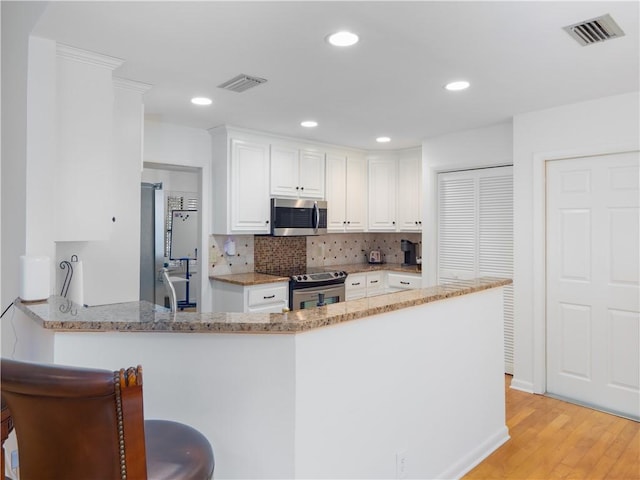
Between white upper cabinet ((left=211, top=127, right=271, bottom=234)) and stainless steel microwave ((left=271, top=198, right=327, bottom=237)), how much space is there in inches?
4.1

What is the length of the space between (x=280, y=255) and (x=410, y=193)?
1.74 meters

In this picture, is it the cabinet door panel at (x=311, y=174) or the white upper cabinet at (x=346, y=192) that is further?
the white upper cabinet at (x=346, y=192)

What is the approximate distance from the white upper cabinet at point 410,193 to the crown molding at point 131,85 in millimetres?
3194

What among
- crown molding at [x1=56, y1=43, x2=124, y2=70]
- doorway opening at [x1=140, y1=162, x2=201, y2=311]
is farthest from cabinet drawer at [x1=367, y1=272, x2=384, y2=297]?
crown molding at [x1=56, y1=43, x2=124, y2=70]

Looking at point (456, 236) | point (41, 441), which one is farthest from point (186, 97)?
point (456, 236)

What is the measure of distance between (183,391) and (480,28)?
2075 mm

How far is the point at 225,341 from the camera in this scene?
1.49 metres

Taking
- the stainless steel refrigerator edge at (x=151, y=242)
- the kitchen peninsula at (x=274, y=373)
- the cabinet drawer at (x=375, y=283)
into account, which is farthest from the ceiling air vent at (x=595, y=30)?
the stainless steel refrigerator edge at (x=151, y=242)

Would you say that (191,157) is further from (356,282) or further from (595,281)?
(595,281)

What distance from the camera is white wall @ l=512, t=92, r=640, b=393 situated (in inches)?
126

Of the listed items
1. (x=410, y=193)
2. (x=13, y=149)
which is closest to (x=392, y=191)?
(x=410, y=193)

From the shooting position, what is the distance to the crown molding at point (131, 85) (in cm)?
265

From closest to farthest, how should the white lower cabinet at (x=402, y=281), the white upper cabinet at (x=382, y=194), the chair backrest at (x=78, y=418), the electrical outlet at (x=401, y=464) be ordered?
the chair backrest at (x=78, y=418) < the electrical outlet at (x=401, y=464) < the white lower cabinet at (x=402, y=281) < the white upper cabinet at (x=382, y=194)

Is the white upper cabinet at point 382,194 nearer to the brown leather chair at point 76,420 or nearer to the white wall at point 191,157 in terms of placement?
the white wall at point 191,157
